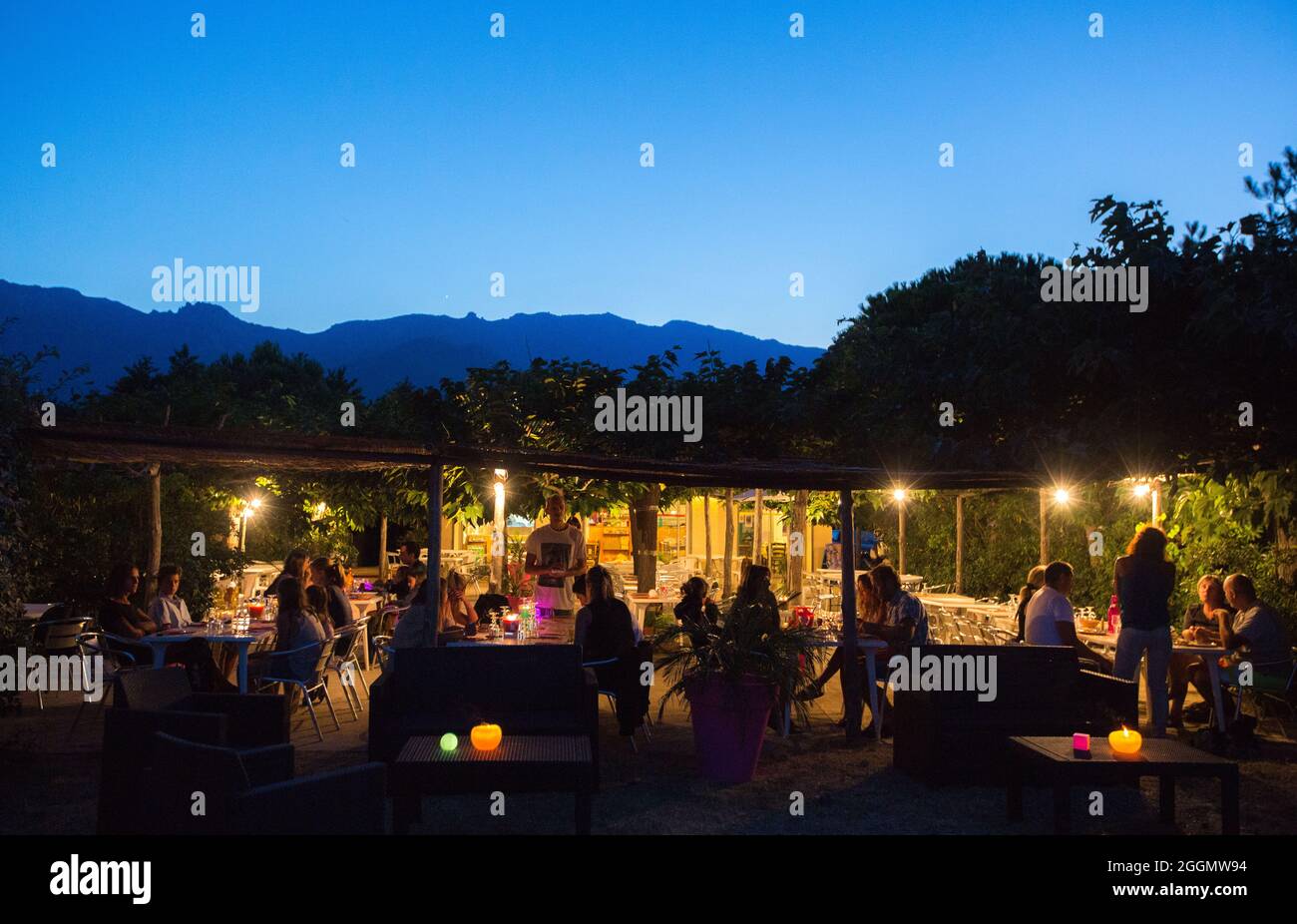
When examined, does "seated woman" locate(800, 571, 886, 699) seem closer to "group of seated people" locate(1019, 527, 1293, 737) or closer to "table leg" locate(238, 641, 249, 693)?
"group of seated people" locate(1019, 527, 1293, 737)

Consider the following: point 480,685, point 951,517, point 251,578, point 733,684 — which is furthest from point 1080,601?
point 251,578

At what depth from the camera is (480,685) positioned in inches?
257

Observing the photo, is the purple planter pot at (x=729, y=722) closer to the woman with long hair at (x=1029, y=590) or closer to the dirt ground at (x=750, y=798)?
the dirt ground at (x=750, y=798)

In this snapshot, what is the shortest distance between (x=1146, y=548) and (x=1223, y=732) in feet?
4.91

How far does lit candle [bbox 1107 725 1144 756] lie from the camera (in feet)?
16.6

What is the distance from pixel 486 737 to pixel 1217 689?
5.67m

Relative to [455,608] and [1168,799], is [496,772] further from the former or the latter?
[455,608]

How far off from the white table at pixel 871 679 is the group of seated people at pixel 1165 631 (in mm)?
1203

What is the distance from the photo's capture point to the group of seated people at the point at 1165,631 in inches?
288

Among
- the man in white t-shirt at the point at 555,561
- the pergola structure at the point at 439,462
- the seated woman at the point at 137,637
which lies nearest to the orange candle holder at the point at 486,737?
the pergola structure at the point at 439,462

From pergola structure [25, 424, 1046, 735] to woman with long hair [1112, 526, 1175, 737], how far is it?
1.30m

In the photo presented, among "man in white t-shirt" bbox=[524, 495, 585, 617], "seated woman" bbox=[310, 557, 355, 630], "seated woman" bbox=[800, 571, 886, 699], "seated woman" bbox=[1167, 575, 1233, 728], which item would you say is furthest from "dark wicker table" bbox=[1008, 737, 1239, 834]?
"seated woman" bbox=[310, 557, 355, 630]

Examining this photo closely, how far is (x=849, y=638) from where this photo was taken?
320 inches

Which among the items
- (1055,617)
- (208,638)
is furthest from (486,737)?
(1055,617)
